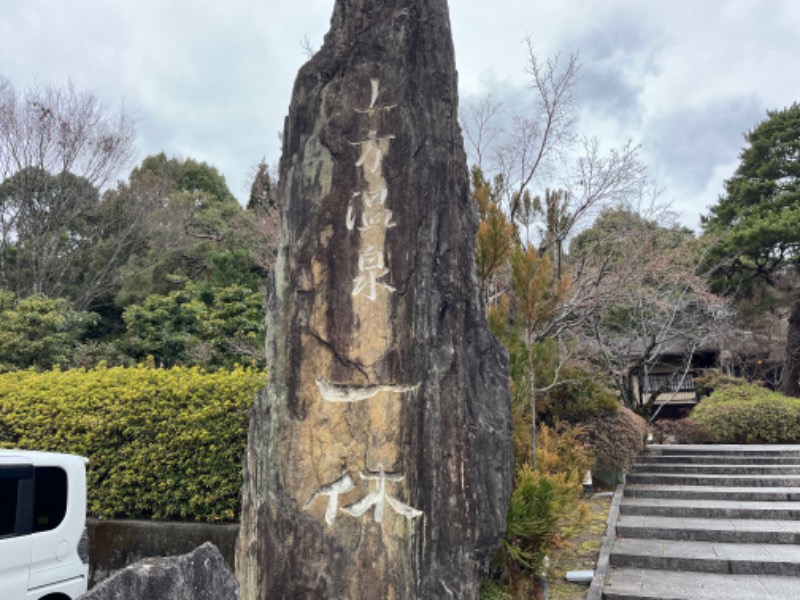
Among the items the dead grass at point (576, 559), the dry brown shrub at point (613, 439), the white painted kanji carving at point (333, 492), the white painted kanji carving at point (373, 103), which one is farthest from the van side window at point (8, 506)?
the dry brown shrub at point (613, 439)

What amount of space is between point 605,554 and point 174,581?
566cm

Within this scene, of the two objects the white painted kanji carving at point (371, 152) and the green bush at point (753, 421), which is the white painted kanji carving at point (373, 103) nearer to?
the white painted kanji carving at point (371, 152)

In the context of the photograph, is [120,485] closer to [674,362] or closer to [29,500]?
[29,500]

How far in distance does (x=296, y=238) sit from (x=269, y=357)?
0.84 meters

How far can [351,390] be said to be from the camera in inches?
145

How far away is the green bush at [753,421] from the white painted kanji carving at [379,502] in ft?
43.6

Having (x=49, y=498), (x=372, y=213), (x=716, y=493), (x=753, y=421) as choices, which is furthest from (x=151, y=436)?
(x=753, y=421)

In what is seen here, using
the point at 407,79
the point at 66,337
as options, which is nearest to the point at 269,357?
the point at 407,79

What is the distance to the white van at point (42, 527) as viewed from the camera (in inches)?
155

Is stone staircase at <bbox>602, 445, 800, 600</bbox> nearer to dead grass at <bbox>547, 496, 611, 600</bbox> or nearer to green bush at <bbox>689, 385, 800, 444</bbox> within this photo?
dead grass at <bbox>547, 496, 611, 600</bbox>

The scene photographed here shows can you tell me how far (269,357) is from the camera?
3.90 metres

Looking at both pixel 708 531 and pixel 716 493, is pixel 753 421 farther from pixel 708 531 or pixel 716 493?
pixel 708 531

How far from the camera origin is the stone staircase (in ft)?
18.2

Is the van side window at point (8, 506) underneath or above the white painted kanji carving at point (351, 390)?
underneath
